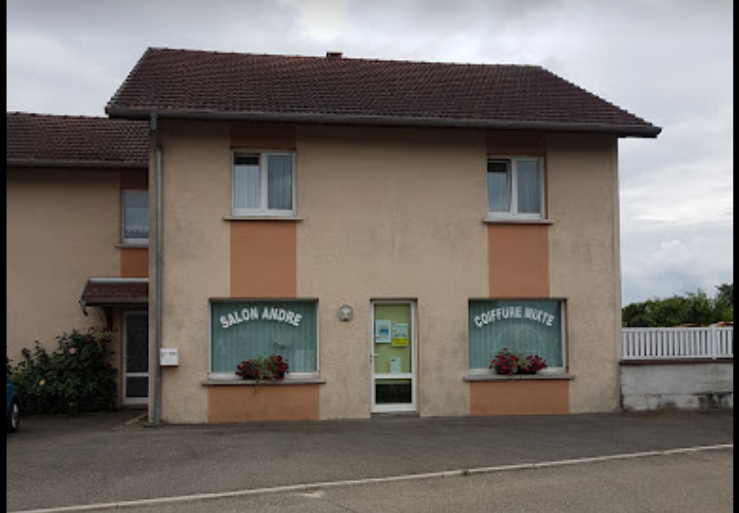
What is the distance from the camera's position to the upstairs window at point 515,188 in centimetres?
1589

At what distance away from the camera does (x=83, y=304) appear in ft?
56.1

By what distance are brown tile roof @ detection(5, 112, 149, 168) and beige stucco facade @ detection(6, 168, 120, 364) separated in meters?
0.43

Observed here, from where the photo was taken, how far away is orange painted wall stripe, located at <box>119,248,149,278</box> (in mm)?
18656

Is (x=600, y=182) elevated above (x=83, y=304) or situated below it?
above

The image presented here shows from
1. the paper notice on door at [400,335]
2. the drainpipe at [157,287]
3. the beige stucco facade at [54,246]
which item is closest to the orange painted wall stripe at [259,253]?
the drainpipe at [157,287]

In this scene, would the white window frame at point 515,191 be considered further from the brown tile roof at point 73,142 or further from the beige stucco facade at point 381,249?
the brown tile roof at point 73,142

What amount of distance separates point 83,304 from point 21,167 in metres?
3.41

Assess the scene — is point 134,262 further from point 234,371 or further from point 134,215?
point 234,371

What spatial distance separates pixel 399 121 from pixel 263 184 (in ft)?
8.31

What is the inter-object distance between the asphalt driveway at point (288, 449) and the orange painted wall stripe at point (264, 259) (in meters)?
2.25

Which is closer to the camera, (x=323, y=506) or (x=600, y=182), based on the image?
(x=323, y=506)

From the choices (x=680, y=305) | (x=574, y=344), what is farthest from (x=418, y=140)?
(x=680, y=305)

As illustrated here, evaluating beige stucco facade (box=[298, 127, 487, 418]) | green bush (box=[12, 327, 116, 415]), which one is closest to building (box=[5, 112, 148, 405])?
green bush (box=[12, 327, 116, 415])

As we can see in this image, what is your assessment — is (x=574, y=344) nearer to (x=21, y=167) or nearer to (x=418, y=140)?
(x=418, y=140)
